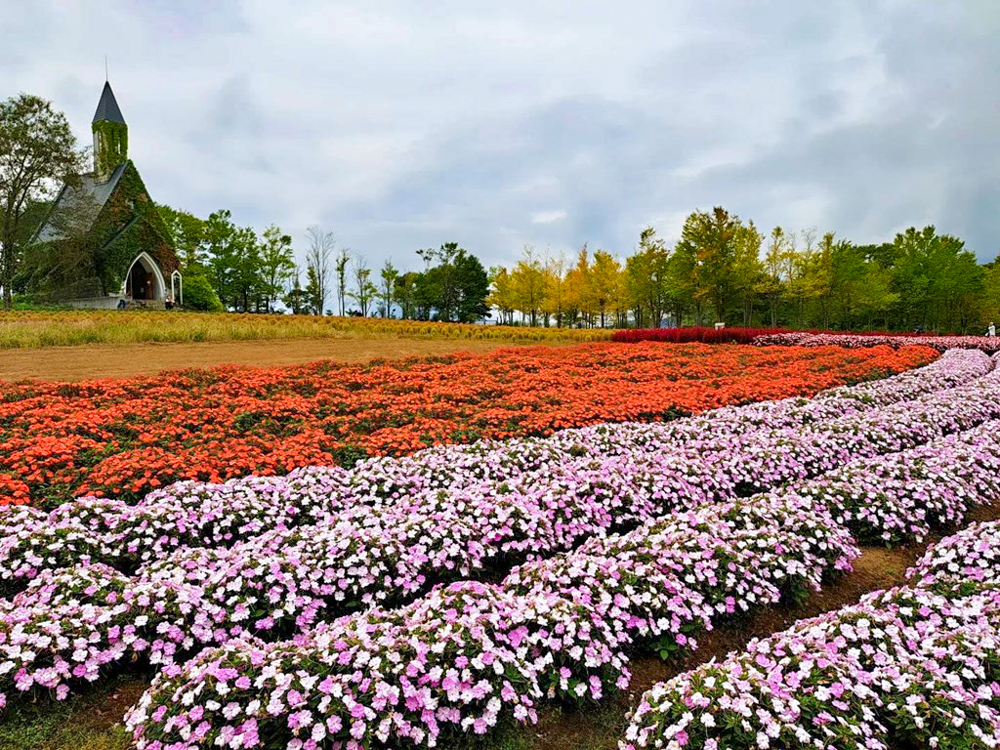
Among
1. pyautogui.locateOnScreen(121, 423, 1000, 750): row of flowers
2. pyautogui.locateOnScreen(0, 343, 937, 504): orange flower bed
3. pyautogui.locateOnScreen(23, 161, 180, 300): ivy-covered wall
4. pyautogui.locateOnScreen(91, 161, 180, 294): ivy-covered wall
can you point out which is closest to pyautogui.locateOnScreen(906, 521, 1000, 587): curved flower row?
pyautogui.locateOnScreen(121, 423, 1000, 750): row of flowers

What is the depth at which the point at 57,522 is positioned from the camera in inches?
181

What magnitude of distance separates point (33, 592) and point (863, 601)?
5428 mm

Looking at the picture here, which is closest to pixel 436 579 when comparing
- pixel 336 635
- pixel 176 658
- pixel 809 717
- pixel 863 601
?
pixel 336 635

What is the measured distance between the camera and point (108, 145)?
48531 millimetres

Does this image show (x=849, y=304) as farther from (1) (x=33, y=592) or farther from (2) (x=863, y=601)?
(1) (x=33, y=592)

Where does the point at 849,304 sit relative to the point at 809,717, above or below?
A: above

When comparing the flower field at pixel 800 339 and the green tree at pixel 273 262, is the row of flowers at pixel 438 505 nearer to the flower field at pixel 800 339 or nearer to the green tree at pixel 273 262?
the flower field at pixel 800 339

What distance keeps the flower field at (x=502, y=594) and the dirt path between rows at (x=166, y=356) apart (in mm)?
5751

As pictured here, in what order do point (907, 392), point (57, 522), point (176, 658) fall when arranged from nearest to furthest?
point (176, 658) → point (57, 522) → point (907, 392)

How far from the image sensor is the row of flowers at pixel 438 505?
13.6 ft

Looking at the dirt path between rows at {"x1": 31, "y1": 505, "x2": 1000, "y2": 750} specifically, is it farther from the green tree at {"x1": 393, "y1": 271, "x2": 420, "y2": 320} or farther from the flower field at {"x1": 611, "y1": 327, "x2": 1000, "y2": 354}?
the green tree at {"x1": 393, "y1": 271, "x2": 420, "y2": 320}

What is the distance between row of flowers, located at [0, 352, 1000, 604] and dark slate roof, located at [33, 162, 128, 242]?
147ft

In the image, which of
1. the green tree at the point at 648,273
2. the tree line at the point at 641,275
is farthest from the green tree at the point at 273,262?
the green tree at the point at 648,273

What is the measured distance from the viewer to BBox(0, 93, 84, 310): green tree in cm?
3584
